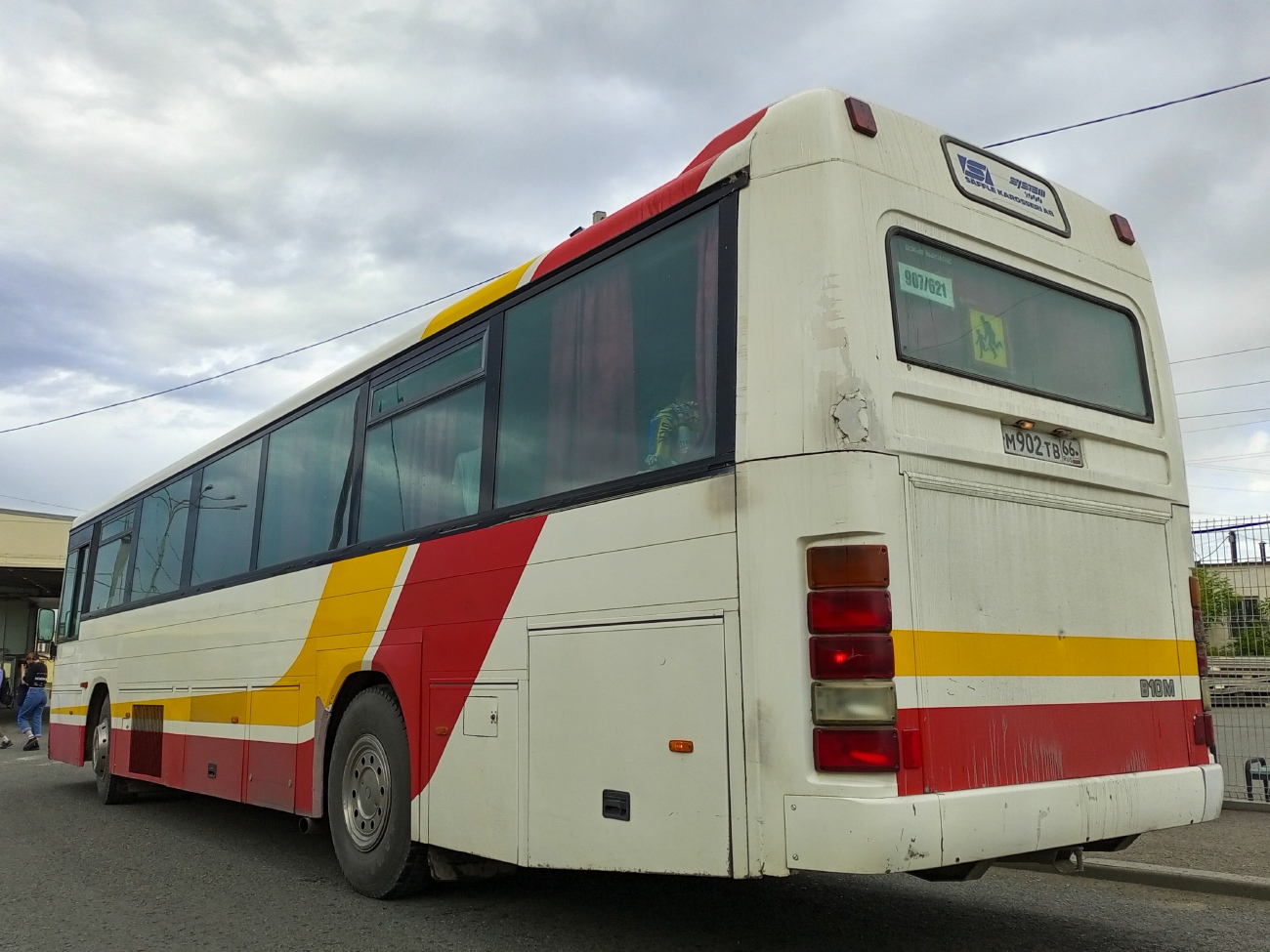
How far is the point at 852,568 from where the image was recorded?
3764mm

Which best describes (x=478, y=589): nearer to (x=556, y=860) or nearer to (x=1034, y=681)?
(x=556, y=860)

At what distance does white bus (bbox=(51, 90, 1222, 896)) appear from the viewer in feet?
12.5

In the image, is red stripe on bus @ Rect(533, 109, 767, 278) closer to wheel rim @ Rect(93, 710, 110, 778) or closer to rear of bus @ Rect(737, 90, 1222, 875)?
rear of bus @ Rect(737, 90, 1222, 875)

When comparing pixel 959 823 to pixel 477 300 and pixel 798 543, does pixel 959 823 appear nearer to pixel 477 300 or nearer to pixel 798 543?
pixel 798 543

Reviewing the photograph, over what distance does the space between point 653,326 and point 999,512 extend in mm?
1617

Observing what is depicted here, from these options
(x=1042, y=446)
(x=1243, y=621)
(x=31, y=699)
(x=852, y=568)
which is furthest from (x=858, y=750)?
(x=31, y=699)

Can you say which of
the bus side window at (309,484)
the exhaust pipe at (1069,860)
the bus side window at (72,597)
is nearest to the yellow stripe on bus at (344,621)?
the bus side window at (309,484)

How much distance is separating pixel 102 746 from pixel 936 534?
34.7 ft

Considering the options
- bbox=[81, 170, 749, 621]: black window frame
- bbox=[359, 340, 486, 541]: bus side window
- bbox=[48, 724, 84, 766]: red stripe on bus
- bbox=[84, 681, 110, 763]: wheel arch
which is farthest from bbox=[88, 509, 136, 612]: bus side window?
bbox=[359, 340, 486, 541]: bus side window

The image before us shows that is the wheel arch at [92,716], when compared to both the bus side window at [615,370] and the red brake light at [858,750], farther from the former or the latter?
the red brake light at [858,750]

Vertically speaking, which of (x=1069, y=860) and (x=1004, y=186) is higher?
(x=1004, y=186)

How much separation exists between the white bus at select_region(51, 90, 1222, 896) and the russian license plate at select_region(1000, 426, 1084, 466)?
0.02 meters

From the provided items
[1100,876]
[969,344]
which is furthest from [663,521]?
[1100,876]

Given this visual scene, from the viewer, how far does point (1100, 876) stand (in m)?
6.62
